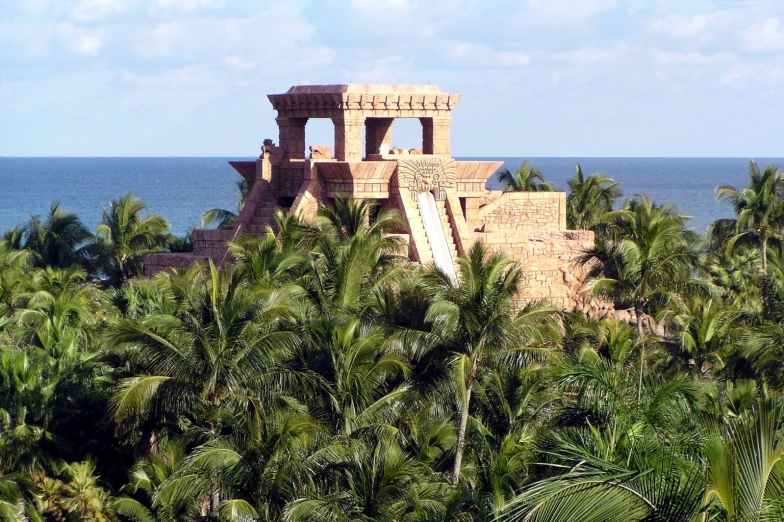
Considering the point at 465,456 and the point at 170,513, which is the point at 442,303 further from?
the point at 170,513

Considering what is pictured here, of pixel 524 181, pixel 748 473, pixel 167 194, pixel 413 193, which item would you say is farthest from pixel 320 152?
pixel 167 194

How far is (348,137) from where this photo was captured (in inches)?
1241

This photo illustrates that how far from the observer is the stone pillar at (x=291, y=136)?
110ft

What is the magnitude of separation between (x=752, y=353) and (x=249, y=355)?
8.60 meters

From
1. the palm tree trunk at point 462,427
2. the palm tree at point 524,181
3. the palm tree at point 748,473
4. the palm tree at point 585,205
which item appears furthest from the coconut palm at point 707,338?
the palm tree at point 524,181

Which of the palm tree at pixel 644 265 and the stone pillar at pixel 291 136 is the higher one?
the stone pillar at pixel 291 136

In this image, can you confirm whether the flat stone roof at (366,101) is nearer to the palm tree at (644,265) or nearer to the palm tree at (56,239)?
the palm tree at (644,265)

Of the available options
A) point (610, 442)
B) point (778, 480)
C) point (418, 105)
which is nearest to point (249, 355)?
point (610, 442)

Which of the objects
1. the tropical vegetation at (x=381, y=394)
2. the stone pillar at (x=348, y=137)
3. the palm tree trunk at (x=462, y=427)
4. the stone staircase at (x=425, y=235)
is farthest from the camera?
the stone pillar at (x=348, y=137)

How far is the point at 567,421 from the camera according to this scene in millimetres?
15164

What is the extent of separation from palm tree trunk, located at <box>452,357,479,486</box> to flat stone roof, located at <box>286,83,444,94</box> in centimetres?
1304

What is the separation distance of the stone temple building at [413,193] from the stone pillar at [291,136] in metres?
0.03

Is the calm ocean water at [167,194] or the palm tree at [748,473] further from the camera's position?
the calm ocean water at [167,194]

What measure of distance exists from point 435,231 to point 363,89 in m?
3.94
